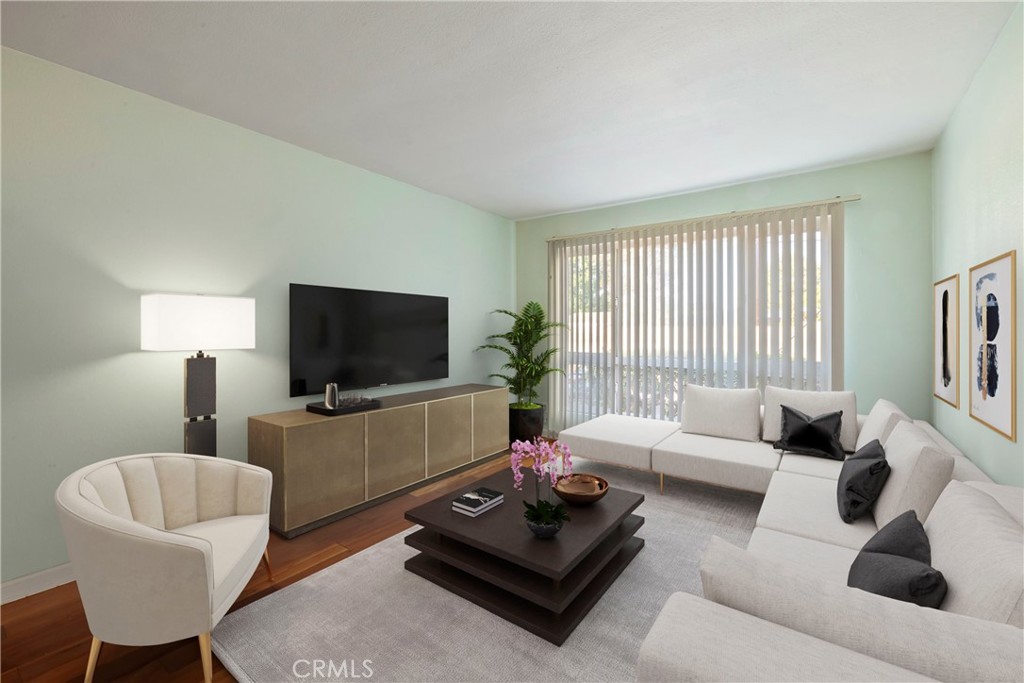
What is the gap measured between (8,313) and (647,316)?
483 centimetres

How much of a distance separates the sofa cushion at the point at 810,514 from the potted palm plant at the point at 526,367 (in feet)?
8.89

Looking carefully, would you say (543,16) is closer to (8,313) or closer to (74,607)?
(8,313)

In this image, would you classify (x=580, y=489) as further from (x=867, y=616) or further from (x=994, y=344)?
(x=994, y=344)

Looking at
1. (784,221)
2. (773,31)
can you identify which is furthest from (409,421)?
(784,221)

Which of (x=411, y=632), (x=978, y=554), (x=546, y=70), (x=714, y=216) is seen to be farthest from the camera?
(x=714, y=216)

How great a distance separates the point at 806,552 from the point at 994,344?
1394 mm

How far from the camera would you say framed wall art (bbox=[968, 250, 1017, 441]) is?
1895 mm

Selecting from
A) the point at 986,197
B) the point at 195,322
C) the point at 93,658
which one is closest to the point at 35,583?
the point at 93,658

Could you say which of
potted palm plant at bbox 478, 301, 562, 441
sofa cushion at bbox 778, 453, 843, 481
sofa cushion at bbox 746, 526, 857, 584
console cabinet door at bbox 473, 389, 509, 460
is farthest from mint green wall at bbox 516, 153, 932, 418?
console cabinet door at bbox 473, 389, 509, 460

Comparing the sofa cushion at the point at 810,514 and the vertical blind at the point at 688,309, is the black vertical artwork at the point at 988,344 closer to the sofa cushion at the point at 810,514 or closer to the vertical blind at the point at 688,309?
the sofa cushion at the point at 810,514

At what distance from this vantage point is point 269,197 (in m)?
3.21

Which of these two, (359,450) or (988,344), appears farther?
(359,450)

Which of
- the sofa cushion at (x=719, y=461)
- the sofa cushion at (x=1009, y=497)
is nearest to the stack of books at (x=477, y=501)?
the sofa cushion at (x=719, y=461)

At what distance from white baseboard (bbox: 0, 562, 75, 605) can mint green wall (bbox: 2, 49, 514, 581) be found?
46 mm
